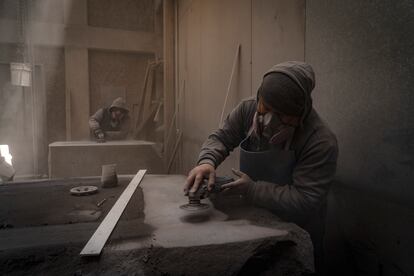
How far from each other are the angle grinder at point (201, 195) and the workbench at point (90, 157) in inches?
163

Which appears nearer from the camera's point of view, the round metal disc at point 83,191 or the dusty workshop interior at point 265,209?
the dusty workshop interior at point 265,209

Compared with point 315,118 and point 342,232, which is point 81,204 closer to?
point 315,118

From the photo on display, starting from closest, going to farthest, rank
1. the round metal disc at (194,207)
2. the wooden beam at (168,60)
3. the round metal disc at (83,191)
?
1. the round metal disc at (194,207)
2. the round metal disc at (83,191)
3. the wooden beam at (168,60)

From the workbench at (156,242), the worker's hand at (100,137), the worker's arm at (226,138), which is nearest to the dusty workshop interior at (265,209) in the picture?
the workbench at (156,242)

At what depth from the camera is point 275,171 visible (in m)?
1.77

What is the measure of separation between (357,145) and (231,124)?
2.65 feet

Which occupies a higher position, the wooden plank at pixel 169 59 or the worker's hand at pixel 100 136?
the wooden plank at pixel 169 59

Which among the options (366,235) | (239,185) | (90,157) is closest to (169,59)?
(90,157)

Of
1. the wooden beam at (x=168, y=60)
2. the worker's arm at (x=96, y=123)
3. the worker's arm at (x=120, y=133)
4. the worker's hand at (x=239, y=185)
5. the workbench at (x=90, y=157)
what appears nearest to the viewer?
the worker's hand at (x=239, y=185)

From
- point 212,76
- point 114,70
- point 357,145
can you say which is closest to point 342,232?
point 357,145

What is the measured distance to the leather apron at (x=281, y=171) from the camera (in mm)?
1714

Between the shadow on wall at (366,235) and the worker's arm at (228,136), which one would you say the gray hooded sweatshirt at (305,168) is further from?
the worker's arm at (228,136)

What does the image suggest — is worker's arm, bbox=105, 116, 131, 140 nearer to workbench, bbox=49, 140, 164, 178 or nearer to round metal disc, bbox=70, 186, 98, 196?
workbench, bbox=49, 140, 164, 178

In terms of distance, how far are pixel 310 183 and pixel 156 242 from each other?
0.83m
